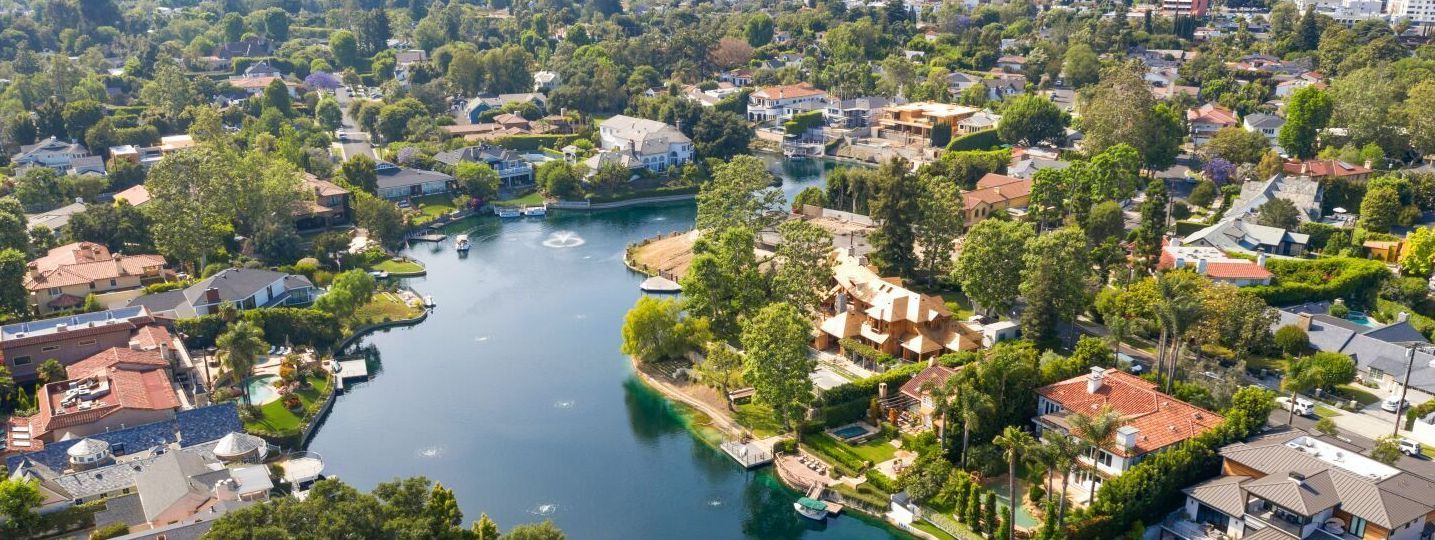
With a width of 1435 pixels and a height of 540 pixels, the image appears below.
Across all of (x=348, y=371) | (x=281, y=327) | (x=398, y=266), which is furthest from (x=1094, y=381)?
(x=398, y=266)

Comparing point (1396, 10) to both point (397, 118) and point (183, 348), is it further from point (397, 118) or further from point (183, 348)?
point (183, 348)

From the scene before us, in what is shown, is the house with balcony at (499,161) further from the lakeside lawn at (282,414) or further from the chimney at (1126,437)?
the chimney at (1126,437)

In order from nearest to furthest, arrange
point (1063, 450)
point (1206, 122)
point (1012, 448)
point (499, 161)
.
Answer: point (1063, 450) → point (1012, 448) → point (499, 161) → point (1206, 122)

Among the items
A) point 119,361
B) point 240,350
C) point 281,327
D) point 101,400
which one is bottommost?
point 281,327

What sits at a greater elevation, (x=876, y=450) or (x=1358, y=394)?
(x=876, y=450)

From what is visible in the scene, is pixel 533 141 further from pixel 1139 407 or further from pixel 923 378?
pixel 1139 407

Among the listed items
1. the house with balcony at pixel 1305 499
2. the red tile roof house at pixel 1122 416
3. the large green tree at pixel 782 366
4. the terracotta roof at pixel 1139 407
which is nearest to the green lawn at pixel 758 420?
the large green tree at pixel 782 366

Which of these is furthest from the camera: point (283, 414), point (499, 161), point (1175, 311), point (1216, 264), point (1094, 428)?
point (499, 161)
